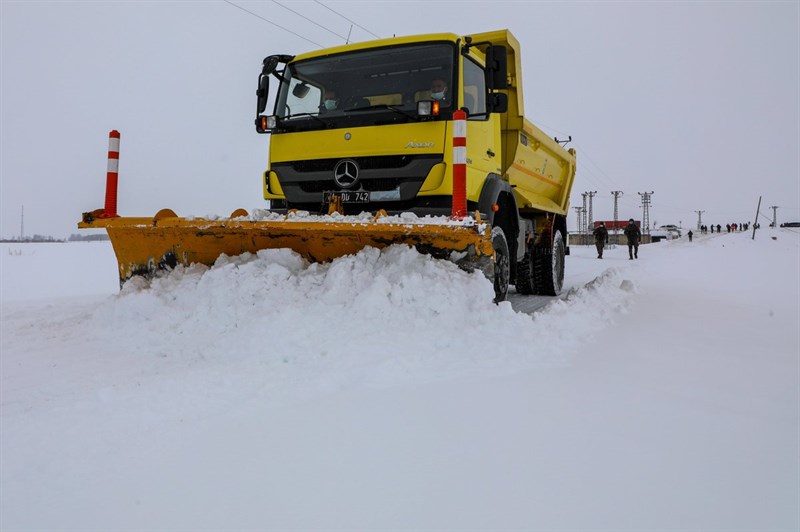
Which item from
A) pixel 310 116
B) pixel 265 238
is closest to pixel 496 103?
pixel 310 116

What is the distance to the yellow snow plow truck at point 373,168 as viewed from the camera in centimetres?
409

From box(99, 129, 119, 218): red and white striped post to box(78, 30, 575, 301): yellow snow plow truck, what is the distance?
0.08 m

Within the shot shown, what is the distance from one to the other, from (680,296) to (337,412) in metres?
6.06

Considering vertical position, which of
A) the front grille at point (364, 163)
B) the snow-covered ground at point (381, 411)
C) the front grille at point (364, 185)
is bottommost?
the snow-covered ground at point (381, 411)

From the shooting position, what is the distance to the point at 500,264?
493cm

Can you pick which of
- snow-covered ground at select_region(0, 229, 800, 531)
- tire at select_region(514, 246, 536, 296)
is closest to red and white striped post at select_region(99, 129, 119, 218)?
snow-covered ground at select_region(0, 229, 800, 531)

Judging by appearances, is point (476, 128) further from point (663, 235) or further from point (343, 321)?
point (663, 235)

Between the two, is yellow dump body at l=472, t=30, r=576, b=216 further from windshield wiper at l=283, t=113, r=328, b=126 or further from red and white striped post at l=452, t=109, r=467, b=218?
windshield wiper at l=283, t=113, r=328, b=126

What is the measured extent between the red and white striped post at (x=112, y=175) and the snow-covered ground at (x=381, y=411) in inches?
33.5

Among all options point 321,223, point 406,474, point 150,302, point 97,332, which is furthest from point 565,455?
point 97,332

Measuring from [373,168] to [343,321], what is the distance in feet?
5.16

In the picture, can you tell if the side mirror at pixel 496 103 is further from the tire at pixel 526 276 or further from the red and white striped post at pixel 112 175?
the red and white striped post at pixel 112 175

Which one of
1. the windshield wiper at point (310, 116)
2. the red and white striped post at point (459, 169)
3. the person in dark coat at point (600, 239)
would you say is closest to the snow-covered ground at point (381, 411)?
the red and white striped post at point (459, 169)

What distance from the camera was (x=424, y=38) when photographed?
4809 mm
